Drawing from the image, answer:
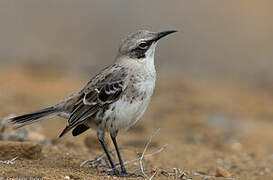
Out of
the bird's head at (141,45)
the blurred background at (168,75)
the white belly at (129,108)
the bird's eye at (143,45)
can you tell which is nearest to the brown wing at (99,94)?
the white belly at (129,108)

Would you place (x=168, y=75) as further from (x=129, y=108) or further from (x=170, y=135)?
(x=129, y=108)

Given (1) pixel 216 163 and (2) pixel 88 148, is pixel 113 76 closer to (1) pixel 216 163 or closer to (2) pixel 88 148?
(2) pixel 88 148

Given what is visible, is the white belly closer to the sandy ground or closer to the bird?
the bird

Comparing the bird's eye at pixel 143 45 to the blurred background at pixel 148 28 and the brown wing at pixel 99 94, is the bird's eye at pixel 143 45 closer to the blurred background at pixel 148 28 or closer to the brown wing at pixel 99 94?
the brown wing at pixel 99 94

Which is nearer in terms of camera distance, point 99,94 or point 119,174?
point 119,174

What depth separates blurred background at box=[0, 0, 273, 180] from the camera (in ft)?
31.0

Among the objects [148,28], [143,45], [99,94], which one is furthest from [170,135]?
[148,28]

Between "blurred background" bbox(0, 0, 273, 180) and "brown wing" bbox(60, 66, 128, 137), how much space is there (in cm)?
78

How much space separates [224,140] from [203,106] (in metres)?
2.77

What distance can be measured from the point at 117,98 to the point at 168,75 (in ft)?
34.8

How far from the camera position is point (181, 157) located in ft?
32.2

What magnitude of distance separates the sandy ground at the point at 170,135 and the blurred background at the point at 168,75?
3cm

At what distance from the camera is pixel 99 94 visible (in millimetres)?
7520

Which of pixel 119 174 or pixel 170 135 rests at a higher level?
pixel 119 174
